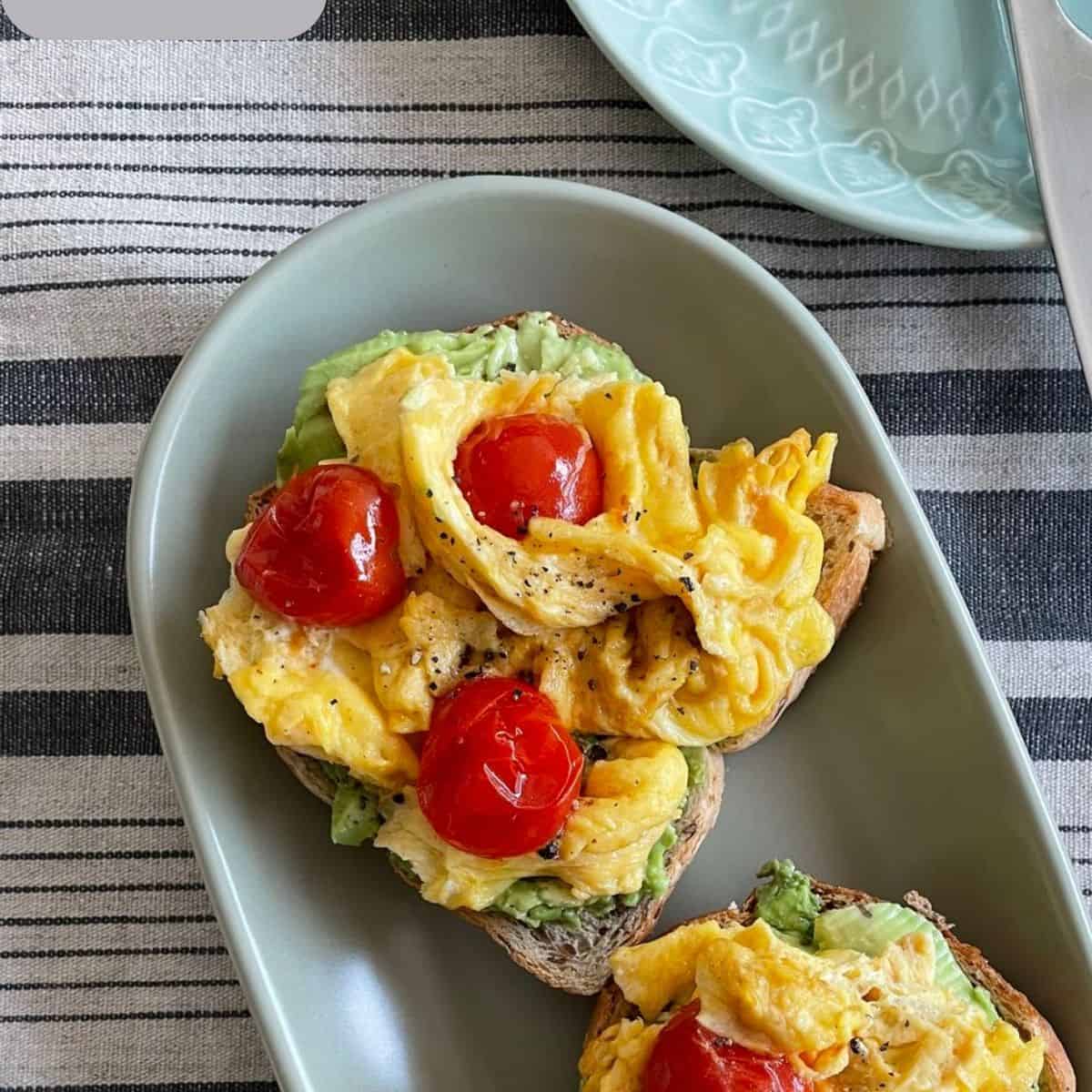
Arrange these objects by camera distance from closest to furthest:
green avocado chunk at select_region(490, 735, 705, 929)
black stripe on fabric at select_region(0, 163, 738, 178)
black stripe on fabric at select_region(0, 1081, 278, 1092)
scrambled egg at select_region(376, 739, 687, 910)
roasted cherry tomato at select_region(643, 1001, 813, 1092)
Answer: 1. roasted cherry tomato at select_region(643, 1001, 813, 1092)
2. scrambled egg at select_region(376, 739, 687, 910)
3. green avocado chunk at select_region(490, 735, 705, 929)
4. black stripe on fabric at select_region(0, 1081, 278, 1092)
5. black stripe on fabric at select_region(0, 163, 738, 178)

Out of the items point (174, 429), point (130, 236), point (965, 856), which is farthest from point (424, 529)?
point (965, 856)

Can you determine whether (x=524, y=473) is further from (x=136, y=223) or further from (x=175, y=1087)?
(x=175, y=1087)

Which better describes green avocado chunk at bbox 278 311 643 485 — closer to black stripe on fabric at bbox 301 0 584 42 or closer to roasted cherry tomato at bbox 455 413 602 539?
roasted cherry tomato at bbox 455 413 602 539

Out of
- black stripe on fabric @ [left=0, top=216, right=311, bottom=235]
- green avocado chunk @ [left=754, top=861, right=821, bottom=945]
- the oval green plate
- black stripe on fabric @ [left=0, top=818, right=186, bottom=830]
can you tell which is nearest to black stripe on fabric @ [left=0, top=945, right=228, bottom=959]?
black stripe on fabric @ [left=0, top=818, right=186, bottom=830]

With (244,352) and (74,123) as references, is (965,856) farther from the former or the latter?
(74,123)

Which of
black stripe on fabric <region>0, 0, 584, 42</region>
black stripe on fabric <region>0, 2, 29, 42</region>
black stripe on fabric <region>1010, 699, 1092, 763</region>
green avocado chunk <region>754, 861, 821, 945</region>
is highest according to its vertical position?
black stripe on fabric <region>0, 0, 584, 42</region>

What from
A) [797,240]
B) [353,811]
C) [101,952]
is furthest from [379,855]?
[797,240]
